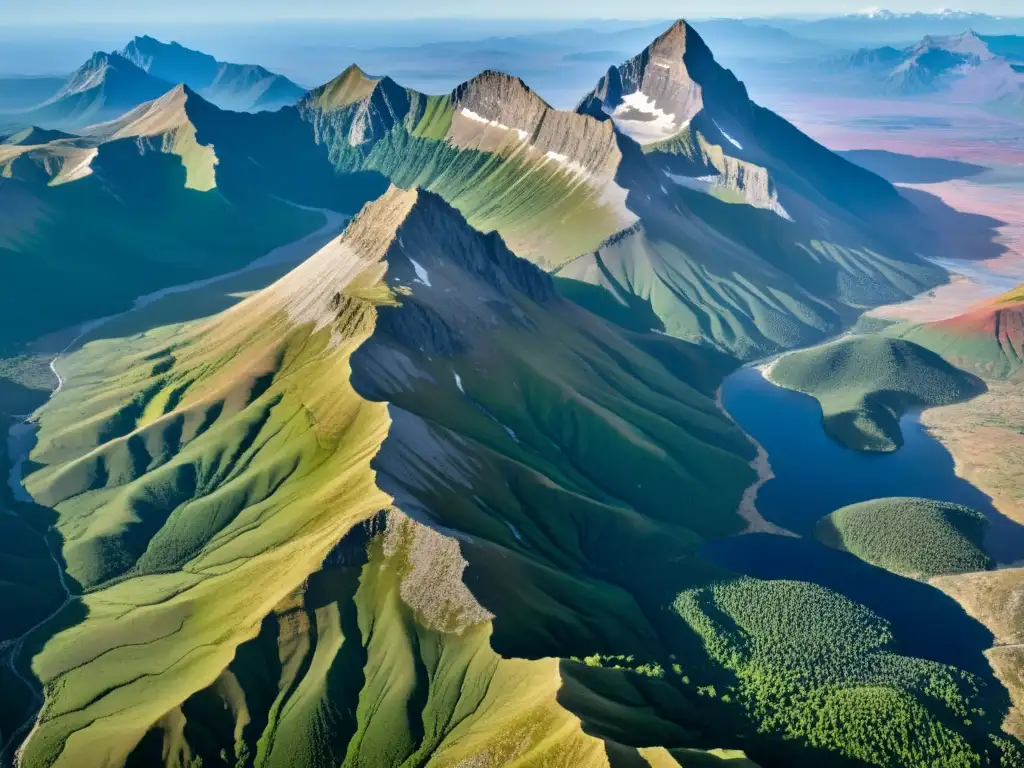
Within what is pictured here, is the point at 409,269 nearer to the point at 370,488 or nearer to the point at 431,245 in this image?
the point at 431,245

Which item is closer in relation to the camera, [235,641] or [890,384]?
[235,641]

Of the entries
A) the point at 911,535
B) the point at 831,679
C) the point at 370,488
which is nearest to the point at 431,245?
the point at 370,488

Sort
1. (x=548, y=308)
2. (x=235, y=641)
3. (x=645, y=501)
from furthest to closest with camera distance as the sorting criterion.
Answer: (x=548, y=308), (x=645, y=501), (x=235, y=641)

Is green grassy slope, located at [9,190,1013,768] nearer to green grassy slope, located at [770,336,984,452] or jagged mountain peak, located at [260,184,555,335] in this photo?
Answer: jagged mountain peak, located at [260,184,555,335]

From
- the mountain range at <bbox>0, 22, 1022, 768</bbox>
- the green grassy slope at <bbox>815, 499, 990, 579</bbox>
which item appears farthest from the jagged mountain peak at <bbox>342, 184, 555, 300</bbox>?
the green grassy slope at <bbox>815, 499, 990, 579</bbox>

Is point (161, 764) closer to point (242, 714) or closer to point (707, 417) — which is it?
point (242, 714)

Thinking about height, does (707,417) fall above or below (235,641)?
below

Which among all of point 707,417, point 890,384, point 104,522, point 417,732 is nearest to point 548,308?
point 707,417

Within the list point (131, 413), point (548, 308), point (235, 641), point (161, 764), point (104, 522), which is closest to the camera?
point (161, 764)
